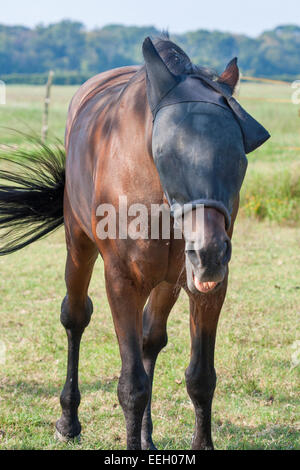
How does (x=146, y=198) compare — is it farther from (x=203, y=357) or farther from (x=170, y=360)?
(x=170, y=360)

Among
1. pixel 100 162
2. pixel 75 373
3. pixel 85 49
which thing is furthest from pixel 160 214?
pixel 85 49

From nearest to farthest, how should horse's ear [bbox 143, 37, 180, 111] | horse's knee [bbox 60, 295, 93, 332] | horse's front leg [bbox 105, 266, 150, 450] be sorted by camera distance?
horse's ear [bbox 143, 37, 180, 111] < horse's front leg [bbox 105, 266, 150, 450] < horse's knee [bbox 60, 295, 93, 332]

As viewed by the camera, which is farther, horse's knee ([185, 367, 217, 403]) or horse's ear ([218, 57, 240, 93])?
horse's knee ([185, 367, 217, 403])

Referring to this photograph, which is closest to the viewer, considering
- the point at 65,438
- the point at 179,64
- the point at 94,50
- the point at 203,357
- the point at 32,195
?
the point at 179,64

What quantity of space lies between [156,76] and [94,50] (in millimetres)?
79646

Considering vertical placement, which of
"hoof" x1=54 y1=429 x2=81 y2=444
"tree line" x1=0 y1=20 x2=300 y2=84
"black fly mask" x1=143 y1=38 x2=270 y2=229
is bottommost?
"hoof" x1=54 y1=429 x2=81 y2=444

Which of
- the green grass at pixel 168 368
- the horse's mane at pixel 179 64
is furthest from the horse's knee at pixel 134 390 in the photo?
the horse's mane at pixel 179 64

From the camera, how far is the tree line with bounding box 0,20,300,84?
67938mm

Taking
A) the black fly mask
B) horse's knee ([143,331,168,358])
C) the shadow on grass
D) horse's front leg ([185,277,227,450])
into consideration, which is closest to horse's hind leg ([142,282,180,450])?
horse's knee ([143,331,168,358])

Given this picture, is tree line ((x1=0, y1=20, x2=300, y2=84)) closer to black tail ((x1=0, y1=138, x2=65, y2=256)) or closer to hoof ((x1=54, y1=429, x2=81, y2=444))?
black tail ((x1=0, y1=138, x2=65, y2=256))

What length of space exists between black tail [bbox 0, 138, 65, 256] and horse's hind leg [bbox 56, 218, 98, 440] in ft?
1.15

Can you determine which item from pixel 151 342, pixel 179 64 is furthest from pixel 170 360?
pixel 179 64

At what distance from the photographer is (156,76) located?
2252 millimetres

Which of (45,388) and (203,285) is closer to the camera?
(203,285)
